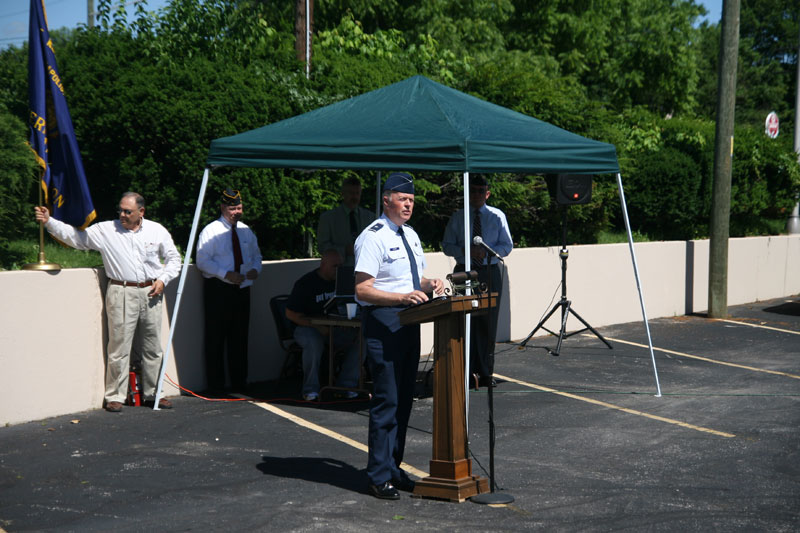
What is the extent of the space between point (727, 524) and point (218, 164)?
508cm

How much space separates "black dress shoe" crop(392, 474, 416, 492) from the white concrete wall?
3557 mm

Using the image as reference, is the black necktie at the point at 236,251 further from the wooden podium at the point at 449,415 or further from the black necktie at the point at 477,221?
the wooden podium at the point at 449,415

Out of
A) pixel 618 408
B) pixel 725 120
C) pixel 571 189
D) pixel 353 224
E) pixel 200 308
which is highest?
pixel 725 120

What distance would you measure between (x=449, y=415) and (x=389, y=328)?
645mm

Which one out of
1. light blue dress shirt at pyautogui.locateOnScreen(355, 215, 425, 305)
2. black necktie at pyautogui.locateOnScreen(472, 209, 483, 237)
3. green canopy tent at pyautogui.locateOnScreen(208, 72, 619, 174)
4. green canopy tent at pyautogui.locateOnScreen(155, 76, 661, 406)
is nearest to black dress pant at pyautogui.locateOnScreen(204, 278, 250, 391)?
green canopy tent at pyautogui.locateOnScreen(155, 76, 661, 406)

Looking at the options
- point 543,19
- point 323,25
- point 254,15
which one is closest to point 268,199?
point 254,15

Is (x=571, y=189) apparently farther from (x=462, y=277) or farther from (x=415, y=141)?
(x=462, y=277)

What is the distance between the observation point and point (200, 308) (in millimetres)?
9211

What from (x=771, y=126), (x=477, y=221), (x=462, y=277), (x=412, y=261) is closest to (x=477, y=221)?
(x=477, y=221)

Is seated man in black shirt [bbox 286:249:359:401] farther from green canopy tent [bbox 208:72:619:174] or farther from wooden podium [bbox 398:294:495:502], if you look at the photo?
wooden podium [bbox 398:294:495:502]

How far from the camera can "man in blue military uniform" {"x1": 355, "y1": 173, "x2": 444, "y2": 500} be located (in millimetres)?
5734

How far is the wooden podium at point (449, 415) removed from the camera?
5.69 m

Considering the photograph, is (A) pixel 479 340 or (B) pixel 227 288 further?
(A) pixel 479 340

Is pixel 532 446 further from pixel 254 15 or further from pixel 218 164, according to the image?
pixel 254 15
